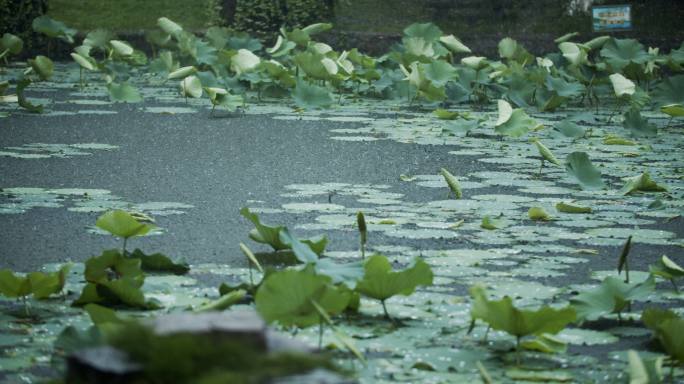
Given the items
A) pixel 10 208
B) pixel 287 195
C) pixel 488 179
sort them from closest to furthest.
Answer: pixel 10 208, pixel 287 195, pixel 488 179

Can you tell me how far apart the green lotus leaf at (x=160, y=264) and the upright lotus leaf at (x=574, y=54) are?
5508 millimetres

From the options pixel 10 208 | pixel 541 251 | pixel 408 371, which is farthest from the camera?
pixel 10 208

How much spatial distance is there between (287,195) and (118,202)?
643 mm

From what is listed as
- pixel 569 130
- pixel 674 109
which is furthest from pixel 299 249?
pixel 674 109

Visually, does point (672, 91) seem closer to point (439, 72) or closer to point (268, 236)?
point (439, 72)

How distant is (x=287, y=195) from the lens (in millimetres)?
4660

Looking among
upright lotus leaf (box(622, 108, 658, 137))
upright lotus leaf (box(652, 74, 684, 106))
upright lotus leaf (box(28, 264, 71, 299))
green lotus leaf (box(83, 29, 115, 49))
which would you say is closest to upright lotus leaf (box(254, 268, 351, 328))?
upright lotus leaf (box(28, 264, 71, 299))

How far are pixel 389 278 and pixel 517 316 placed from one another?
36 centimetres

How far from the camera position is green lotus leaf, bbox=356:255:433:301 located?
9.13ft

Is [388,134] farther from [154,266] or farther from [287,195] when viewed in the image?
[154,266]

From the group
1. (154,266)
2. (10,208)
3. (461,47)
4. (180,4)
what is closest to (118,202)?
(10,208)

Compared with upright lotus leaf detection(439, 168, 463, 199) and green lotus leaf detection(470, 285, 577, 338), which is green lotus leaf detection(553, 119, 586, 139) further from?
green lotus leaf detection(470, 285, 577, 338)

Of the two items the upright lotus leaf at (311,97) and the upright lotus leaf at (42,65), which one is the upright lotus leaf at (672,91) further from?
the upright lotus leaf at (42,65)

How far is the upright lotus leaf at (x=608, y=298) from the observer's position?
2834 mm
